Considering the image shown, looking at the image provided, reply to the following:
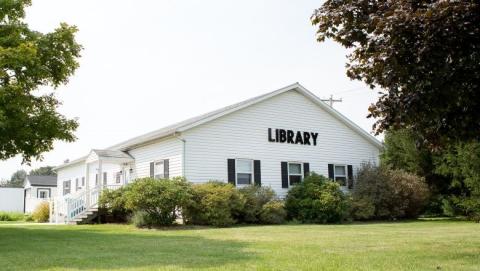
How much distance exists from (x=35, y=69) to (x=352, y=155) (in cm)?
1965

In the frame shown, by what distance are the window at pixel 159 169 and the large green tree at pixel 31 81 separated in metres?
9.16

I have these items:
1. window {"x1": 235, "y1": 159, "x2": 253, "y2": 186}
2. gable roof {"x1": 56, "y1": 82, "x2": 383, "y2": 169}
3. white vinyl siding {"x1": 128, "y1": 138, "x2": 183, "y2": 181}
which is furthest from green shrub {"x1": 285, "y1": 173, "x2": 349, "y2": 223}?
white vinyl siding {"x1": 128, "y1": 138, "x2": 183, "y2": 181}

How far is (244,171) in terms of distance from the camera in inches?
971

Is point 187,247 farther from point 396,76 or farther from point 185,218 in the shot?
point 185,218

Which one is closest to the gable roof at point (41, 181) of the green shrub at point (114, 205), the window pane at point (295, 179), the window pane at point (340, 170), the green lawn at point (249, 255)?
the green shrub at point (114, 205)

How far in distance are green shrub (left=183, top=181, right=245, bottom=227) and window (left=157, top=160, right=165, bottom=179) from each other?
3.82 metres

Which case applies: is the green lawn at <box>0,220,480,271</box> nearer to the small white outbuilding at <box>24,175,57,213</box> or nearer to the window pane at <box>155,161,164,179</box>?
the window pane at <box>155,161,164,179</box>

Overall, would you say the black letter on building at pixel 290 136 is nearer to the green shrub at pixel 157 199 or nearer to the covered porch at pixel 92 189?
the green shrub at pixel 157 199

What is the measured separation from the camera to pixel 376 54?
28.1ft

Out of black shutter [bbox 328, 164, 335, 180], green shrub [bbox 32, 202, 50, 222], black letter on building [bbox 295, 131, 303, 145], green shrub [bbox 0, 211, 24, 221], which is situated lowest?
green shrub [bbox 0, 211, 24, 221]

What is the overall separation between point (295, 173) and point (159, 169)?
23.3 ft

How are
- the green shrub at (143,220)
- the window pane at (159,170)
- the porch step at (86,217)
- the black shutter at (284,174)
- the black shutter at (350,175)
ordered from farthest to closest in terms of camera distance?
the black shutter at (350,175), the black shutter at (284,174), the window pane at (159,170), the porch step at (86,217), the green shrub at (143,220)

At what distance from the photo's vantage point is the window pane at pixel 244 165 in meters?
24.5

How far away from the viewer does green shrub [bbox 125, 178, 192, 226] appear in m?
18.9
